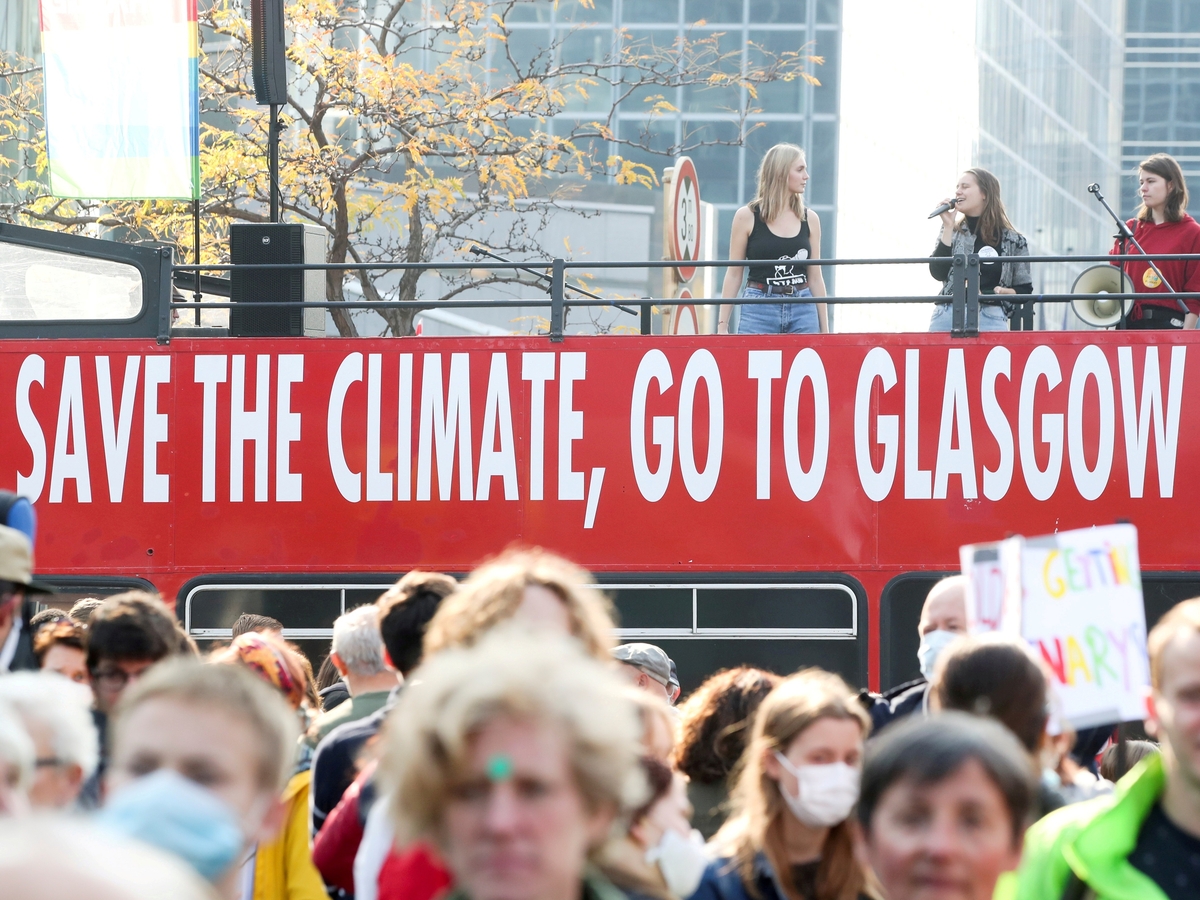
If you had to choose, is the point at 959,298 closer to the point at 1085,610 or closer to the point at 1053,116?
the point at 1085,610

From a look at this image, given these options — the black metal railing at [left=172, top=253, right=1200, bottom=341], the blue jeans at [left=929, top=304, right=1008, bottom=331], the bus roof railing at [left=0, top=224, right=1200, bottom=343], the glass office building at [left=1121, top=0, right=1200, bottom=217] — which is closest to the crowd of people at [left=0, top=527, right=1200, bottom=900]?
the black metal railing at [left=172, top=253, right=1200, bottom=341]

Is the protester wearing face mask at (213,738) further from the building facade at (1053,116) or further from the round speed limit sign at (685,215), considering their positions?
the building facade at (1053,116)

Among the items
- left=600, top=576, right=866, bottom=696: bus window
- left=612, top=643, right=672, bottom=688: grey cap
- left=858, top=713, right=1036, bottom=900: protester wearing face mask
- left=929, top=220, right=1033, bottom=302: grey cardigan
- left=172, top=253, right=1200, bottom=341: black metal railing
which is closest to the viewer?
left=858, top=713, right=1036, bottom=900: protester wearing face mask

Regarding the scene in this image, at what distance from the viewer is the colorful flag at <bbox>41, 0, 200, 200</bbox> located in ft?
35.8

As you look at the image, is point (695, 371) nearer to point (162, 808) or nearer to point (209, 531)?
point (209, 531)

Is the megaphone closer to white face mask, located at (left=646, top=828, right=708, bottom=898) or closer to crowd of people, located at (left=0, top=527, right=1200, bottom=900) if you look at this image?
crowd of people, located at (left=0, top=527, right=1200, bottom=900)

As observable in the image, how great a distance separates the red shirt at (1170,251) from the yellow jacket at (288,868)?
6403 mm

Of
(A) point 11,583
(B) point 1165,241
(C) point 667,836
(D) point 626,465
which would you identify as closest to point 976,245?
(B) point 1165,241

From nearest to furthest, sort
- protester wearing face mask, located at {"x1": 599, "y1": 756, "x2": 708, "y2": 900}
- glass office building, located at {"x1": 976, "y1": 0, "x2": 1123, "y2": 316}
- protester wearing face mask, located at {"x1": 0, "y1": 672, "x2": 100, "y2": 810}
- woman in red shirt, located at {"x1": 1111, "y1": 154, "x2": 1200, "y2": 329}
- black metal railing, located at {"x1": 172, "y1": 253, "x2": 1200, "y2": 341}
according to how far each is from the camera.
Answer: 1. protester wearing face mask, located at {"x1": 0, "y1": 672, "x2": 100, "y2": 810}
2. protester wearing face mask, located at {"x1": 599, "y1": 756, "x2": 708, "y2": 900}
3. black metal railing, located at {"x1": 172, "y1": 253, "x2": 1200, "y2": 341}
4. woman in red shirt, located at {"x1": 1111, "y1": 154, "x2": 1200, "y2": 329}
5. glass office building, located at {"x1": 976, "y1": 0, "x2": 1123, "y2": 316}

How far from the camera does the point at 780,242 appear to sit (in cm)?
963

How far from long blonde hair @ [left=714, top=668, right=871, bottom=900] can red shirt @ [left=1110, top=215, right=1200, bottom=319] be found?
20.3ft

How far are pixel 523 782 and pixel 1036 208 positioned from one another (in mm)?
55553

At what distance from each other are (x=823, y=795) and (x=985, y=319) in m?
6.29

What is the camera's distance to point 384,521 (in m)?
9.55
